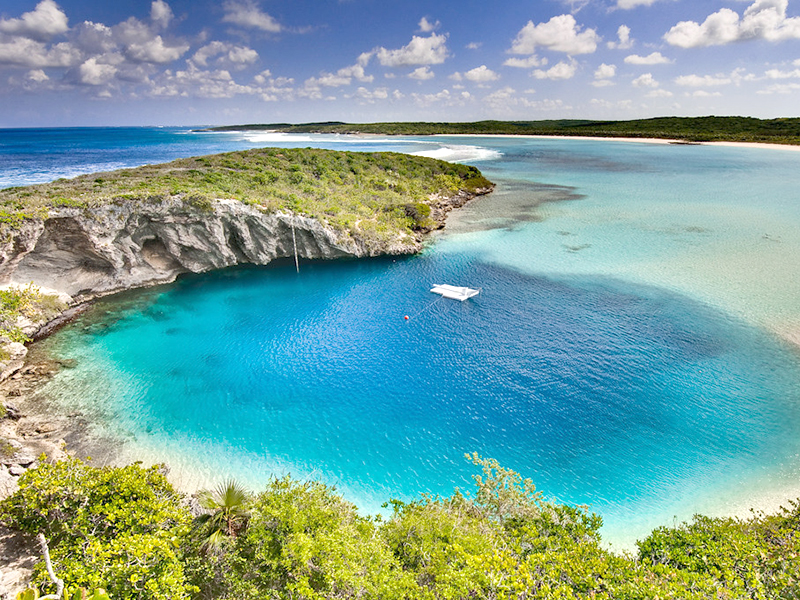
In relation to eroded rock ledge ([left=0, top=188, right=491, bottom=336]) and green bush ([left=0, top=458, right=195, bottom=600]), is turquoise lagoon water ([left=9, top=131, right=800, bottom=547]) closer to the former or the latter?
eroded rock ledge ([left=0, top=188, right=491, bottom=336])

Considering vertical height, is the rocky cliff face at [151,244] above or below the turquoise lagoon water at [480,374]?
above

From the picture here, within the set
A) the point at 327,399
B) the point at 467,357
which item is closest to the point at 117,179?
the point at 327,399

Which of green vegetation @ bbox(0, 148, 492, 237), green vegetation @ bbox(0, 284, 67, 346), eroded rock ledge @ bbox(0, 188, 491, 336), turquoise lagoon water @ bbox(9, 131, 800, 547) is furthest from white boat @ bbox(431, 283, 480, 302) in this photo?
green vegetation @ bbox(0, 284, 67, 346)

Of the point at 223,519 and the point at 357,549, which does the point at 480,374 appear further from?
the point at 223,519

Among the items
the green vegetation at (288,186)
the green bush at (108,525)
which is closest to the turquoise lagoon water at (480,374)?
the green bush at (108,525)

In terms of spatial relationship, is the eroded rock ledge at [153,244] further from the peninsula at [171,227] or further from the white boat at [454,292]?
the white boat at [454,292]

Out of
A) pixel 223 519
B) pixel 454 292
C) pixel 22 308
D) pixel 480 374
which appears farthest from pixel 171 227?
pixel 223 519

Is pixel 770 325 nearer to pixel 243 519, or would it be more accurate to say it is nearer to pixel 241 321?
pixel 243 519
